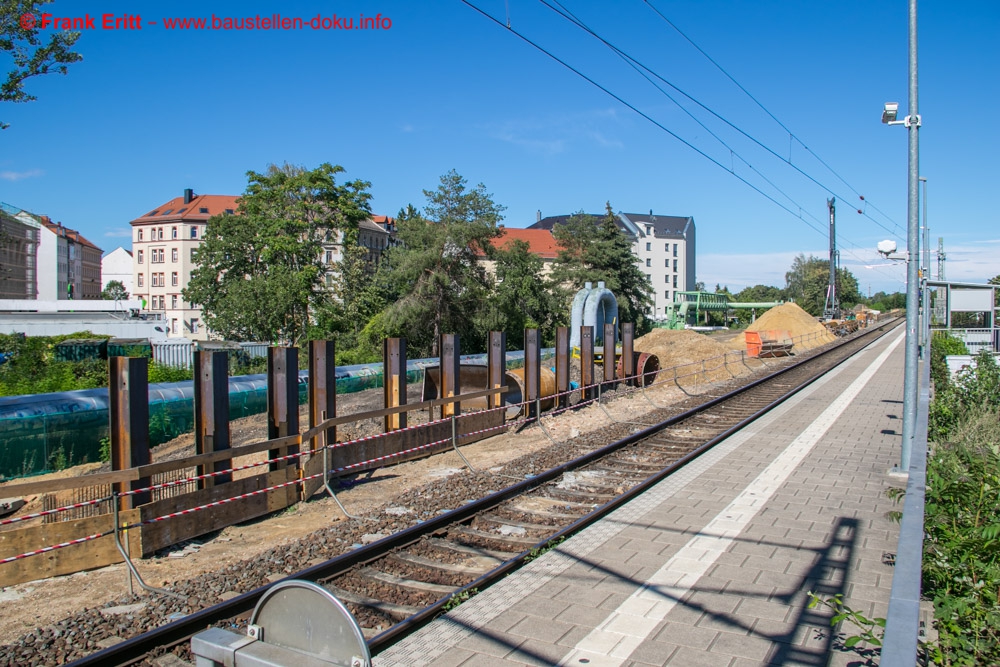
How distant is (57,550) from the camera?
22.1 feet

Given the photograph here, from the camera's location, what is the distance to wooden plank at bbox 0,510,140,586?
257 inches

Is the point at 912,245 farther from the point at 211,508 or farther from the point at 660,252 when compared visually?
the point at 660,252

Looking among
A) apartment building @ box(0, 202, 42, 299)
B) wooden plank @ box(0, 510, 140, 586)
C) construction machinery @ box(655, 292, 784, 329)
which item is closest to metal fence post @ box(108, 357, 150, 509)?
wooden plank @ box(0, 510, 140, 586)

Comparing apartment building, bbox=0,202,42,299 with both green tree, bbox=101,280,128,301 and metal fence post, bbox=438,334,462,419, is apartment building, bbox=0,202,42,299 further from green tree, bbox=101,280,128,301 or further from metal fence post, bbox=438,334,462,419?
metal fence post, bbox=438,334,462,419

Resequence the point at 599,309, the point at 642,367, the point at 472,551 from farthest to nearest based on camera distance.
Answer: the point at 599,309 < the point at 642,367 < the point at 472,551

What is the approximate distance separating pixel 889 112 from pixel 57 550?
12.0 meters

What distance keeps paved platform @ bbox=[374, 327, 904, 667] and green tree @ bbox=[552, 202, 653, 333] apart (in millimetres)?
50067

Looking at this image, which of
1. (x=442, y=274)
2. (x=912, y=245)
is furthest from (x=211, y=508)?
(x=442, y=274)

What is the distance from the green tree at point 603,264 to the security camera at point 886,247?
45739 mm

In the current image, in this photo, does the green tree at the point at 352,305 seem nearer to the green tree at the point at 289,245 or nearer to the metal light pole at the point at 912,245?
the green tree at the point at 289,245

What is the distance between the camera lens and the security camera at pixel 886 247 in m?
12.9

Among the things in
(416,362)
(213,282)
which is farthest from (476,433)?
(213,282)

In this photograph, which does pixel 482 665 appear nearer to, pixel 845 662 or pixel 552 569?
pixel 552 569

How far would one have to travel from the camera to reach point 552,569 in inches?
256
